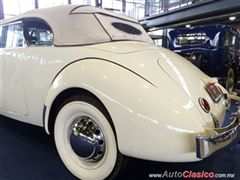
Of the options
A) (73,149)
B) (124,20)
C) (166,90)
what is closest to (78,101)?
(73,149)

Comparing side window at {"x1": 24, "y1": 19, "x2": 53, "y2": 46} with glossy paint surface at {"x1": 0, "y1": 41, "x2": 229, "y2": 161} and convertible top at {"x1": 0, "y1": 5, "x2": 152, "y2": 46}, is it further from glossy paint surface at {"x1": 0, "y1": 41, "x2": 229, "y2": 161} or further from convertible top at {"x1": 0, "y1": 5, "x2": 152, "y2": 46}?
glossy paint surface at {"x1": 0, "y1": 41, "x2": 229, "y2": 161}

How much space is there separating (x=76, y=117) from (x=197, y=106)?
922 millimetres

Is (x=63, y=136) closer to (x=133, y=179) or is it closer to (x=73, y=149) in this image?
(x=73, y=149)

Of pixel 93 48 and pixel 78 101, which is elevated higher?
pixel 93 48

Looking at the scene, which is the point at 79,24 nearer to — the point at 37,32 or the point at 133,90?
the point at 37,32

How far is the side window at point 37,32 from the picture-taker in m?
2.27

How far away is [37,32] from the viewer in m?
2.40

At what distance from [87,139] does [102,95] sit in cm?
42

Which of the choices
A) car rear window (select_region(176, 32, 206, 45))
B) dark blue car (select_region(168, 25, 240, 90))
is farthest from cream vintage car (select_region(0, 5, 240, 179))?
car rear window (select_region(176, 32, 206, 45))

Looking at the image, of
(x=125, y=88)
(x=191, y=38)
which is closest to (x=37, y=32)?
(x=125, y=88)

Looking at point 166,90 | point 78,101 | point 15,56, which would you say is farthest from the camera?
point 15,56

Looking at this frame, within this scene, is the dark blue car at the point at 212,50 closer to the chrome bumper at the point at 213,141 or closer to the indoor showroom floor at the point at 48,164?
the indoor showroom floor at the point at 48,164

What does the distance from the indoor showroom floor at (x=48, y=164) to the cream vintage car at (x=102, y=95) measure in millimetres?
221

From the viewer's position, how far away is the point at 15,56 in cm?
233
